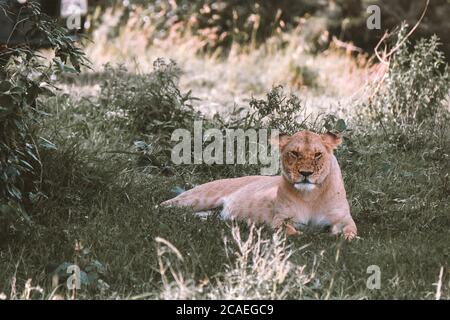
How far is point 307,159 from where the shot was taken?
19.4 feet

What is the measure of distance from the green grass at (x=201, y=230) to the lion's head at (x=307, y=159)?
1.15 feet

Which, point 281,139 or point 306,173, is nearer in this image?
point 306,173

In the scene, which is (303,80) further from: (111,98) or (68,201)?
(68,201)

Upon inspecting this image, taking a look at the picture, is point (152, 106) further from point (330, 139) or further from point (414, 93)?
point (330, 139)

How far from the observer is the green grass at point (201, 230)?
195 inches

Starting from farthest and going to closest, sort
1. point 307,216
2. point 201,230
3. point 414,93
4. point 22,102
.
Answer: point 414,93
point 307,216
point 201,230
point 22,102

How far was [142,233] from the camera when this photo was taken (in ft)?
18.8

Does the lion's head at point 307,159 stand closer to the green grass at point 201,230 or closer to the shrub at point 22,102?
the green grass at point 201,230

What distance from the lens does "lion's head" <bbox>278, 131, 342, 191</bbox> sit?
5914mm

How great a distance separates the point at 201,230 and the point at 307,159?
0.81m

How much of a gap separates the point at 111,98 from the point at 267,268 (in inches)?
178

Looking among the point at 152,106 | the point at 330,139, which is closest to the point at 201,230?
the point at 330,139

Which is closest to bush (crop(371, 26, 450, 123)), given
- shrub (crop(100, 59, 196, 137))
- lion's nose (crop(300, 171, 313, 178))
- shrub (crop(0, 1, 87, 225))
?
shrub (crop(100, 59, 196, 137))
